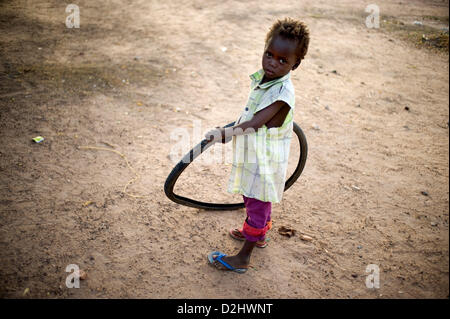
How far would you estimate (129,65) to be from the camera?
511 centimetres

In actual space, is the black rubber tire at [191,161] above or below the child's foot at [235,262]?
above

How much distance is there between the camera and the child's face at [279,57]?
174 cm

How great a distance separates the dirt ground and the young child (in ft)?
2.45

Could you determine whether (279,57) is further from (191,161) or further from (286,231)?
(286,231)

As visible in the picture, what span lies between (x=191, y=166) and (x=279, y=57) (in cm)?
199

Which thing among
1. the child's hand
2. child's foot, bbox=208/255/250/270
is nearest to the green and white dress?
the child's hand

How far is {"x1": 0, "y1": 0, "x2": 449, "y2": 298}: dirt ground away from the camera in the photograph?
8.02ft

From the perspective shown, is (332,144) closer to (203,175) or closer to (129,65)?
(203,175)

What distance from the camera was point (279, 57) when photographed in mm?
1781

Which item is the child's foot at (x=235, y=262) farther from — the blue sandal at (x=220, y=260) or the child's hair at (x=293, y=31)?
the child's hair at (x=293, y=31)

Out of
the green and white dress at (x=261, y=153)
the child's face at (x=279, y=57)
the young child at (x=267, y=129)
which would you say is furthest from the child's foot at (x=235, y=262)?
the child's face at (x=279, y=57)
